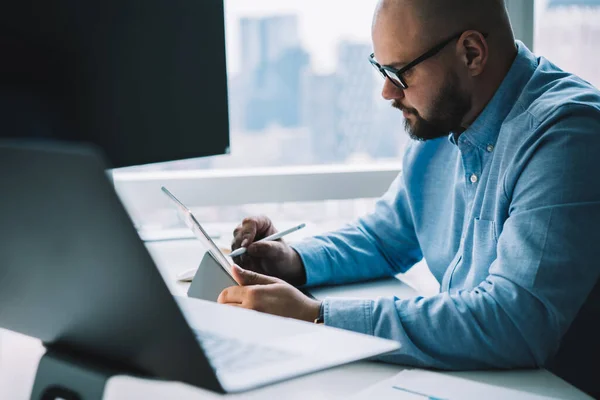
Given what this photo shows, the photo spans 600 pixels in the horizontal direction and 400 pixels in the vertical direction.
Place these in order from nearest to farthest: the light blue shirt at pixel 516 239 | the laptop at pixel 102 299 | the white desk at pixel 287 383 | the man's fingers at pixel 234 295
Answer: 1. the laptop at pixel 102 299
2. the white desk at pixel 287 383
3. the light blue shirt at pixel 516 239
4. the man's fingers at pixel 234 295

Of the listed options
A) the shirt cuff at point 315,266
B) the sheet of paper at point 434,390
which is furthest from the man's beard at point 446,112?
the sheet of paper at point 434,390

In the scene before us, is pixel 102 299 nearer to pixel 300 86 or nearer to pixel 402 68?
pixel 402 68

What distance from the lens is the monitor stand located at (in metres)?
0.60

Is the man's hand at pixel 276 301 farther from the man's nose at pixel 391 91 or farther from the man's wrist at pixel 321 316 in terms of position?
the man's nose at pixel 391 91

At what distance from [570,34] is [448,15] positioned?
1528mm

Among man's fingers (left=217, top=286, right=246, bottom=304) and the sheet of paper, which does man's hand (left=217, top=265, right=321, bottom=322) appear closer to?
man's fingers (left=217, top=286, right=246, bottom=304)

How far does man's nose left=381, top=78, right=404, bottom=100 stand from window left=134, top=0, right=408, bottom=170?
101 cm

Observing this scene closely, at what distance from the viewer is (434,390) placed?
0.82m

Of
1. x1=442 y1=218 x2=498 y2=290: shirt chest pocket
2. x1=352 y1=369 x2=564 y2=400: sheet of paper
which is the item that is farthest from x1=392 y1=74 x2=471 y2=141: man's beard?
x1=352 y1=369 x2=564 y2=400: sheet of paper

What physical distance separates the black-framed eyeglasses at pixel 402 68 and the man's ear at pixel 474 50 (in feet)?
0.05

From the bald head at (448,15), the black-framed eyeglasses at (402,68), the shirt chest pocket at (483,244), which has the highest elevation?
the bald head at (448,15)

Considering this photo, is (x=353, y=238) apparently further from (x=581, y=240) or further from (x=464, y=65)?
(x=581, y=240)

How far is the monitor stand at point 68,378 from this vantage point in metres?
0.60

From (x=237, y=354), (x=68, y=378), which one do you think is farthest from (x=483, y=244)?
(x=68, y=378)
